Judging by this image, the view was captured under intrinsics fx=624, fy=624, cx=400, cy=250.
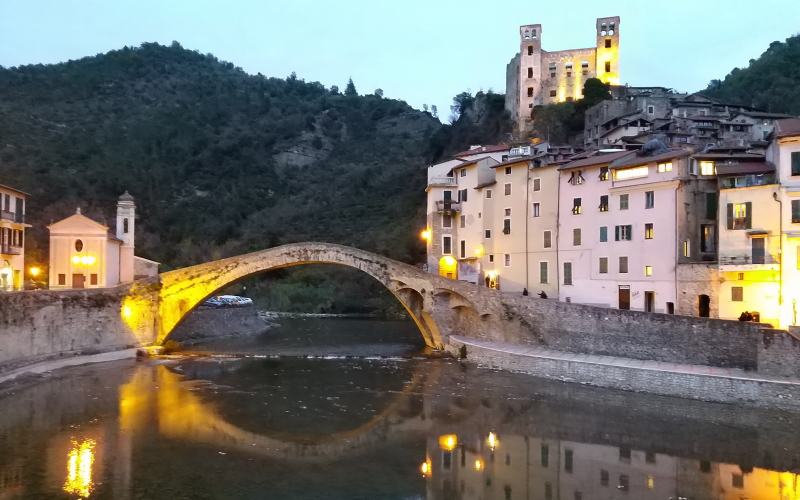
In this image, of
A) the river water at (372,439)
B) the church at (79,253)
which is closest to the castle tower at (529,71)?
the river water at (372,439)

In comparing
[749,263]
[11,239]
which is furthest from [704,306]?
[11,239]

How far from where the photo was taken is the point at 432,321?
29.2m

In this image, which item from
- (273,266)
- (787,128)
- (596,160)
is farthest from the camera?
(273,266)

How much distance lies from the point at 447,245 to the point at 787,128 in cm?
1829

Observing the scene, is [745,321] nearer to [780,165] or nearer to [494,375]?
[780,165]

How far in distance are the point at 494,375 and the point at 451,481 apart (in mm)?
11153

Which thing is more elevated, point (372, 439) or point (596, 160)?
point (596, 160)

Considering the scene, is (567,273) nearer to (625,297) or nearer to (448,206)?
(625,297)

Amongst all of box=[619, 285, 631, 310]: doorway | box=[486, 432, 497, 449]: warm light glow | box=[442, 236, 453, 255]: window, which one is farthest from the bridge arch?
box=[486, 432, 497, 449]: warm light glow

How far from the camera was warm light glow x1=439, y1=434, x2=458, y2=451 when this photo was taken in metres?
15.4

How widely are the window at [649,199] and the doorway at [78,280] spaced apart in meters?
25.0

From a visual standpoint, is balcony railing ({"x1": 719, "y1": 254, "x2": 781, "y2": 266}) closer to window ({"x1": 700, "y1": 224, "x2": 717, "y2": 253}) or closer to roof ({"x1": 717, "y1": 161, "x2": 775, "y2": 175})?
window ({"x1": 700, "y1": 224, "x2": 717, "y2": 253})

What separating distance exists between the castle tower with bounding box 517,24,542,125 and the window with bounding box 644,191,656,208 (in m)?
28.8

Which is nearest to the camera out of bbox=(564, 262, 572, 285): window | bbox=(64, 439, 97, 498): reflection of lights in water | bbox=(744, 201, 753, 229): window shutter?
bbox=(64, 439, 97, 498): reflection of lights in water
